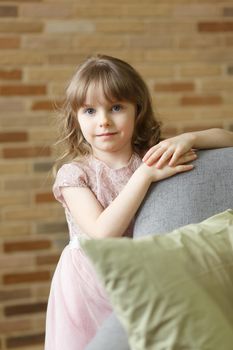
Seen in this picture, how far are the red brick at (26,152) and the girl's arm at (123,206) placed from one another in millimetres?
846

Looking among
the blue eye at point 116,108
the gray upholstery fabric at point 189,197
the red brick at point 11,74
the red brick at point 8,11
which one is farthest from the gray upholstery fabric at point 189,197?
the red brick at point 8,11

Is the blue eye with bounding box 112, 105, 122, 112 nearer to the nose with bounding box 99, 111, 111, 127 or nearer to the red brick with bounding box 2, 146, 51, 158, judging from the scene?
the nose with bounding box 99, 111, 111, 127

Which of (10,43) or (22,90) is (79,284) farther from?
(10,43)

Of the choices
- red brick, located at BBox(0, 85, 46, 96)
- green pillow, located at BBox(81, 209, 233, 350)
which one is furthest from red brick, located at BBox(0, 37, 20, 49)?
green pillow, located at BBox(81, 209, 233, 350)

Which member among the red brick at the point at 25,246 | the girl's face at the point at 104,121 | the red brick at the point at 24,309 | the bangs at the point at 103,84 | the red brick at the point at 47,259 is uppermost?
the bangs at the point at 103,84

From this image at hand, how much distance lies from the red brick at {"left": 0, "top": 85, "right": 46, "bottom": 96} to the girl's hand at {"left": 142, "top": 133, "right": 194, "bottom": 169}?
3.03 feet

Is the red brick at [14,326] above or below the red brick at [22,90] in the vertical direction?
below

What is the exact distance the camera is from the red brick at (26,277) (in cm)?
239

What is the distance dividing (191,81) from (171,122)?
0.65ft

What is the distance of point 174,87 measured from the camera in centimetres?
243

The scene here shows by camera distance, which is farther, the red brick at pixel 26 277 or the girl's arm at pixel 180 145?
the red brick at pixel 26 277

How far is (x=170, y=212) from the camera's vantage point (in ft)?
4.76

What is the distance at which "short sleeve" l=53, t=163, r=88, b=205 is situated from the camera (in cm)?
159

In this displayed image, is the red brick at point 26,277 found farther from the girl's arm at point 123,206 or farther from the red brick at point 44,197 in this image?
the girl's arm at point 123,206
